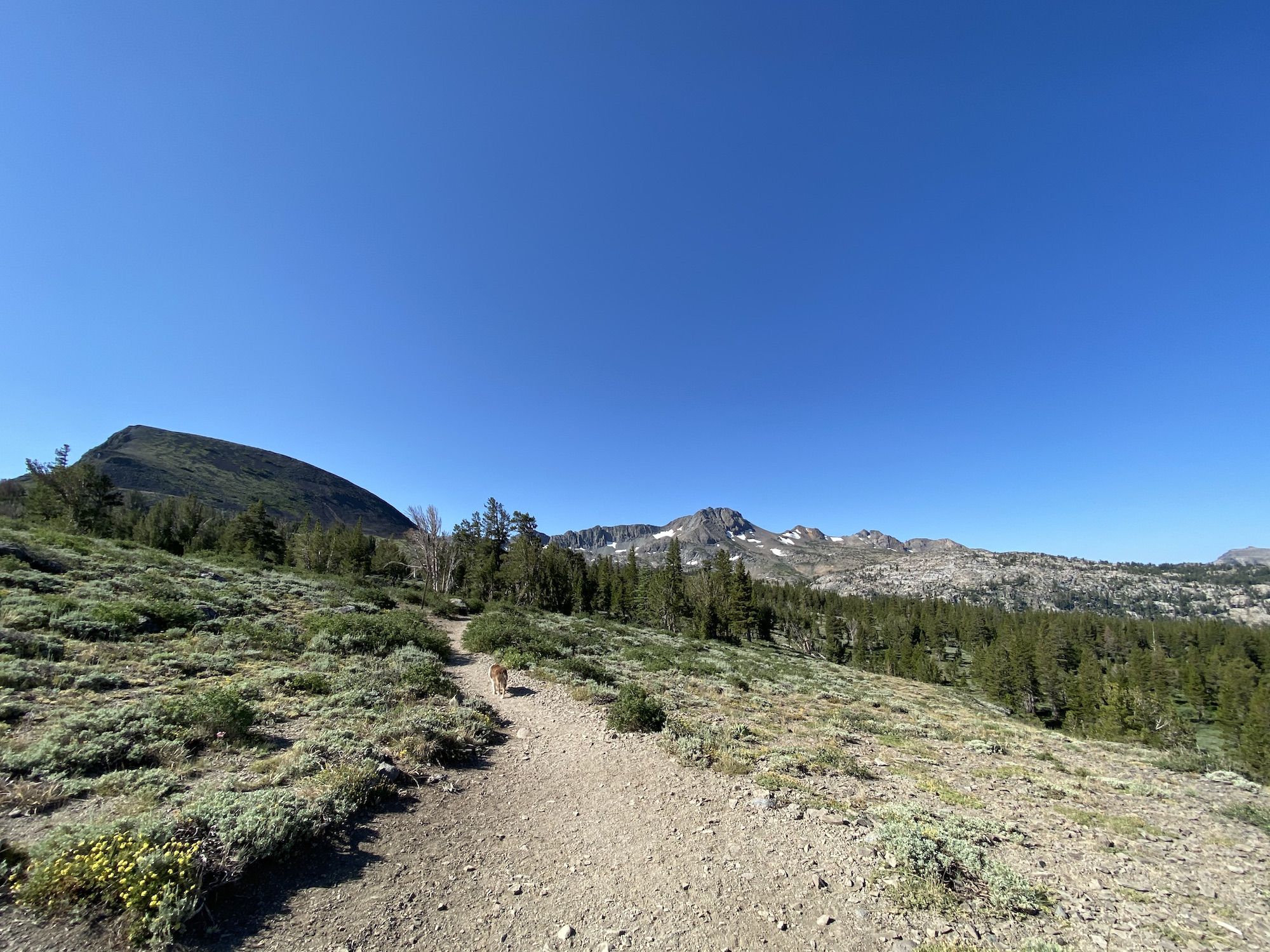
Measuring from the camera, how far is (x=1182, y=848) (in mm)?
8203

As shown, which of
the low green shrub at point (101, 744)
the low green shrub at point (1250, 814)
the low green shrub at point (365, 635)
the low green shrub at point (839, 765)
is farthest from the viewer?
the low green shrub at point (365, 635)

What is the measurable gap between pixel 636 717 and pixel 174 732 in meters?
9.94

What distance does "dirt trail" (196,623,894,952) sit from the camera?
5.33 m

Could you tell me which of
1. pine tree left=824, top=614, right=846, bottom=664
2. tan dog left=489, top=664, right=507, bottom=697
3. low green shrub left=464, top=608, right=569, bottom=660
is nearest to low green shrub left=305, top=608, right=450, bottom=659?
low green shrub left=464, top=608, right=569, bottom=660

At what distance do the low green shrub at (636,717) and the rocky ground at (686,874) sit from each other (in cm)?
197

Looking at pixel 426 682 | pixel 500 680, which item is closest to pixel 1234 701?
pixel 500 680

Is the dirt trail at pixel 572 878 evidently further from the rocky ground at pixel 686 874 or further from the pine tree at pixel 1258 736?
the pine tree at pixel 1258 736

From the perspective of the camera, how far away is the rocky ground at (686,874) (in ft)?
17.7

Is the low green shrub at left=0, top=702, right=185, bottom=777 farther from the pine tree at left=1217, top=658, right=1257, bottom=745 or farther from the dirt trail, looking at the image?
the pine tree at left=1217, top=658, right=1257, bottom=745

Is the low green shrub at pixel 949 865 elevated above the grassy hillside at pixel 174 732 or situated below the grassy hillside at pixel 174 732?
below

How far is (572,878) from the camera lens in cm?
657

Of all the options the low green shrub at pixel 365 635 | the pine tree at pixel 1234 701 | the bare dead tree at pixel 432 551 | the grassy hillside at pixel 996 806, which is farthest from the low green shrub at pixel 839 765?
the pine tree at pixel 1234 701

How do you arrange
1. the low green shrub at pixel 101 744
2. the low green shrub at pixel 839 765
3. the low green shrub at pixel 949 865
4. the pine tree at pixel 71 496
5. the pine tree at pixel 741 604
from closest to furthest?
1. the low green shrub at pixel 949 865
2. the low green shrub at pixel 101 744
3. the low green shrub at pixel 839 765
4. the pine tree at pixel 71 496
5. the pine tree at pixel 741 604

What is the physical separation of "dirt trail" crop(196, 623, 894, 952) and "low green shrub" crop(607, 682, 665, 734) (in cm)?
288
